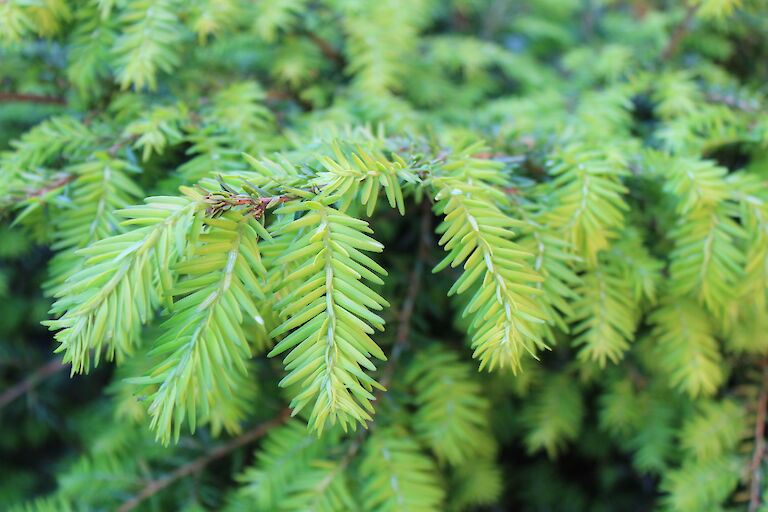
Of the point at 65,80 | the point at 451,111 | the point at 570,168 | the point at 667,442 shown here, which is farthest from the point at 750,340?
the point at 65,80

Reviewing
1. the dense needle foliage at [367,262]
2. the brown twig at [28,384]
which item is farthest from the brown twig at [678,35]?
the brown twig at [28,384]

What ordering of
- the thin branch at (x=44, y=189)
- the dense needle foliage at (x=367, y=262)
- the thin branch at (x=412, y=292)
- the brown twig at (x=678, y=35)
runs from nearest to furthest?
the dense needle foliage at (x=367, y=262) → the thin branch at (x=44, y=189) → the thin branch at (x=412, y=292) → the brown twig at (x=678, y=35)

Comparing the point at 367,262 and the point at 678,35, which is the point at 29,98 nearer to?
the point at 367,262

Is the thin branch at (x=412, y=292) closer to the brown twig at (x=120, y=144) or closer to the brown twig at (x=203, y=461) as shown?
the brown twig at (x=203, y=461)

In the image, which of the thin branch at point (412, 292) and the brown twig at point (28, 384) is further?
the brown twig at point (28, 384)

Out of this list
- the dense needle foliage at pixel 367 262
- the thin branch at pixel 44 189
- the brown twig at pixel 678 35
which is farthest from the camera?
the brown twig at pixel 678 35

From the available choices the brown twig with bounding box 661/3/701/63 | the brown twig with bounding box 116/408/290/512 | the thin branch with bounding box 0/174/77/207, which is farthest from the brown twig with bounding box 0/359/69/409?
the brown twig with bounding box 661/3/701/63

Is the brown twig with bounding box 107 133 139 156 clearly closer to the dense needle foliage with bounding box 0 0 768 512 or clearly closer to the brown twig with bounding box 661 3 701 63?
the dense needle foliage with bounding box 0 0 768 512
